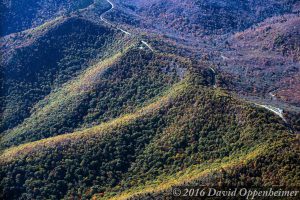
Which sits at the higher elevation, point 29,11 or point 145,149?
point 29,11

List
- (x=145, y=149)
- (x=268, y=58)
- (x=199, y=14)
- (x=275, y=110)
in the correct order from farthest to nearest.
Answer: (x=199, y=14), (x=268, y=58), (x=275, y=110), (x=145, y=149)

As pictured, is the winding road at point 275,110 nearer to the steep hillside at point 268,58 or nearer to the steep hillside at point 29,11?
the steep hillside at point 268,58

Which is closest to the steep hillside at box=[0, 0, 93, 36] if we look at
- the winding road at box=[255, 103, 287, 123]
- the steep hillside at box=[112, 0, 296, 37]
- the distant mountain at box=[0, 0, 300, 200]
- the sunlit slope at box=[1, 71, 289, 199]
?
the distant mountain at box=[0, 0, 300, 200]

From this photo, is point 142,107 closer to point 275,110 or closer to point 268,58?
point 275,110

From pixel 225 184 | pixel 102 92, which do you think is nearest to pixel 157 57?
pixel 102 92

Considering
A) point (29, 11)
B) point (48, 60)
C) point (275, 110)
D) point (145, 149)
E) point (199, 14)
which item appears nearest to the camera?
point (145, 149)

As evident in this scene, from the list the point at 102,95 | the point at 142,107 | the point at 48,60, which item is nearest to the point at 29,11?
the point at 48,60

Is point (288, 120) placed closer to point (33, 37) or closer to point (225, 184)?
point (225, 184)
